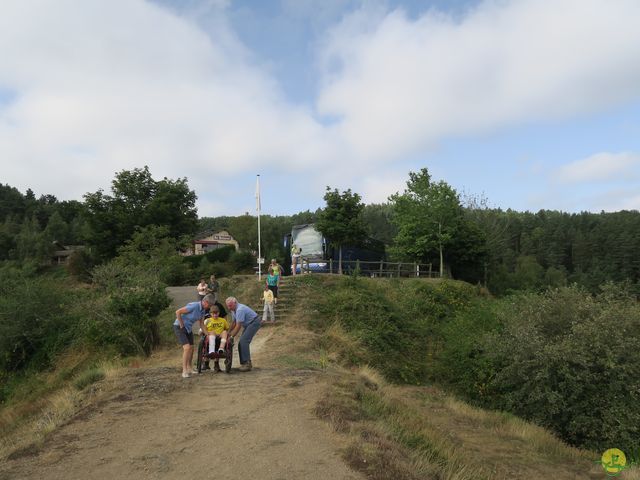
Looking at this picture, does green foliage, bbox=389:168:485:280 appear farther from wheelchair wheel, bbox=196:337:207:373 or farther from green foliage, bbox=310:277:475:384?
wheelchair wheel, bbox=196:337:207:373

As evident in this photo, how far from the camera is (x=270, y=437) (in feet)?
18.9

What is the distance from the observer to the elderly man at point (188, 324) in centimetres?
921

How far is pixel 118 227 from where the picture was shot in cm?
3888

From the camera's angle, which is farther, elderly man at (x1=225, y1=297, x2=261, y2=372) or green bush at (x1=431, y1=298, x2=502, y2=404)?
green bush at (x1=431, y1=298, x2=502, y2=404)

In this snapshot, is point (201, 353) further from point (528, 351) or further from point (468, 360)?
point (468, 360)

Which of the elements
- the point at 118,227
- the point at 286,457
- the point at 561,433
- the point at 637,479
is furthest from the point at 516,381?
the point at 118,227

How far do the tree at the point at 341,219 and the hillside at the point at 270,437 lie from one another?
17.0 metres


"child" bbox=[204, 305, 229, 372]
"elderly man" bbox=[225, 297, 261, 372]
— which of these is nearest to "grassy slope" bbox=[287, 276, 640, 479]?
"elderly man" bbox=[225, 297, 261, 372]

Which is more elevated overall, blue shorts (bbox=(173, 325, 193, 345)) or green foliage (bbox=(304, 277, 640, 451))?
blue shorts (bbox=(173, 325, 193, 345))

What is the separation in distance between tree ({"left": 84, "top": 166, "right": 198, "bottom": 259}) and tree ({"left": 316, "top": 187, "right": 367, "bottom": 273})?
16454mm

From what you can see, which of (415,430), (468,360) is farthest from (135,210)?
(415,430)

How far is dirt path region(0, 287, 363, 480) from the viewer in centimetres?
491

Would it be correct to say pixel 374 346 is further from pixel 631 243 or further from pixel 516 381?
pixel 631 243

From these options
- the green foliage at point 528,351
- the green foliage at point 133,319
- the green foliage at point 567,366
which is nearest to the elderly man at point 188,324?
the green foliage at point 133,319
